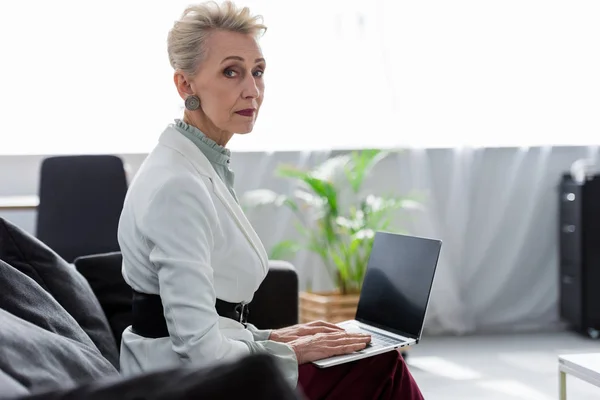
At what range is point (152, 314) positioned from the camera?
1.64 meters

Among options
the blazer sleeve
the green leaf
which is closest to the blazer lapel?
the blazer sleeve

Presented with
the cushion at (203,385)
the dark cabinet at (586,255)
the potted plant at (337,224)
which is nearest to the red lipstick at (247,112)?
the cushion at (203,385)

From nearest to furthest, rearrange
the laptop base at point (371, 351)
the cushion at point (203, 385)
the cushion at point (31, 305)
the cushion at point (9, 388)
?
the cushion at point (203, 385)
the cushion at point (9, 388)
the cushion at point (31, 305)
the laptop base at point (371, 351)

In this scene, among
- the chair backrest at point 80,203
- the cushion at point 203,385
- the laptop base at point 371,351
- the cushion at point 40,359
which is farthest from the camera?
Answer: the chair backrest at point 80,203

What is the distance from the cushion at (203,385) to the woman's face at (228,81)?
101cm

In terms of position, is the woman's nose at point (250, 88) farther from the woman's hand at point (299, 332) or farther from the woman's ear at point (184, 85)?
the woman's hand at point (299, 332)

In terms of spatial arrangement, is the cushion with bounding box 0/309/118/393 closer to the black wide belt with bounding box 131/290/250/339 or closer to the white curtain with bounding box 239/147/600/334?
the black wide belt with bounding box 131/290/250/339

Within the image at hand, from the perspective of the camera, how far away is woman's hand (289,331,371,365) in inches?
64.2

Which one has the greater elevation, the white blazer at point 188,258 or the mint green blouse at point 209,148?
the mint green blouse at point 209,148

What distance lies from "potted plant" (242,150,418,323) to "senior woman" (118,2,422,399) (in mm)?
2128

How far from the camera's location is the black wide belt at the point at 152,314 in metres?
1.63

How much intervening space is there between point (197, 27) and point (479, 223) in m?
3.14

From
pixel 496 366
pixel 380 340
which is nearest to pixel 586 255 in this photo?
pixel 496 366

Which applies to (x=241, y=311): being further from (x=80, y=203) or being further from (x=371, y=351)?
(x=80, y=203)
